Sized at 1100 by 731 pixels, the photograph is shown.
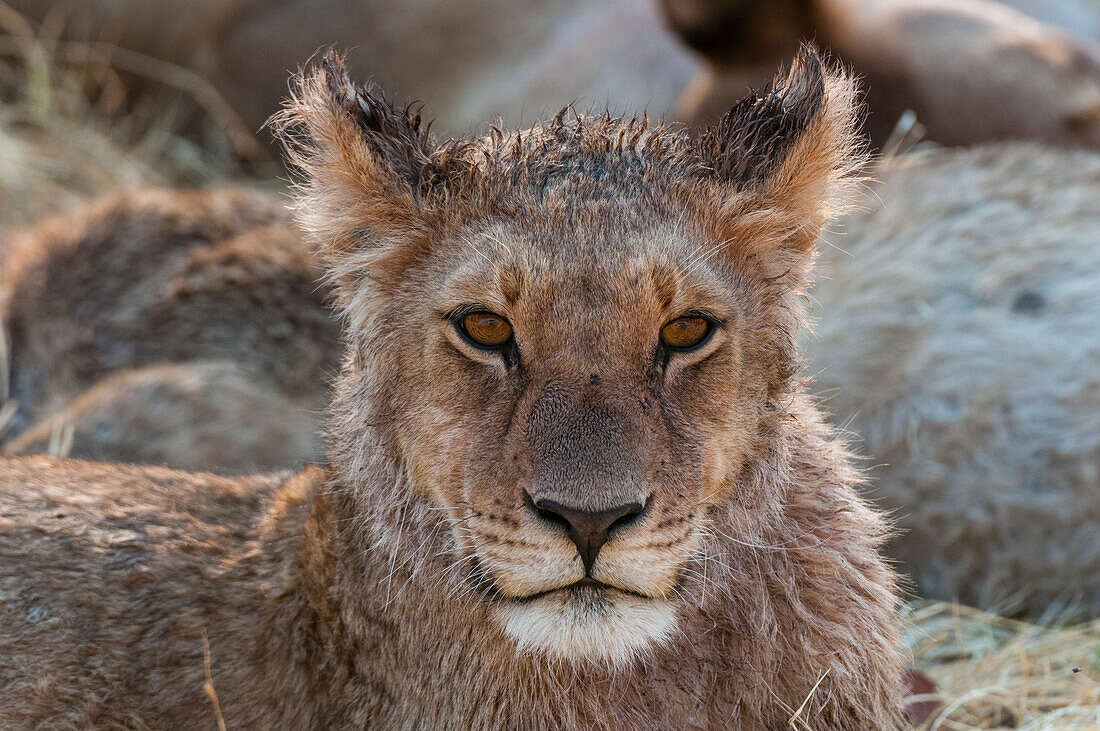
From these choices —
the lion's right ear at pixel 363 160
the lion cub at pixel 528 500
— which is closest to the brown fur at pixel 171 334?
the lion cub at pixel 528 500

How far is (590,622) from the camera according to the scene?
2426 millimetres

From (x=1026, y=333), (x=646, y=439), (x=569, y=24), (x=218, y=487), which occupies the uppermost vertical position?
(x=569, y=24)

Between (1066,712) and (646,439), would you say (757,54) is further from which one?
(646,439)

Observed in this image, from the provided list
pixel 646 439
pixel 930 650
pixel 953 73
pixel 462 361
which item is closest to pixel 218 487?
pixel 462 361

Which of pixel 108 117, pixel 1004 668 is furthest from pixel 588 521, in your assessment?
pixel 108 117

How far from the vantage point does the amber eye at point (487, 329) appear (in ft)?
8.55

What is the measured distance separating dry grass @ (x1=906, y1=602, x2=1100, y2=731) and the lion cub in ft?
3.39

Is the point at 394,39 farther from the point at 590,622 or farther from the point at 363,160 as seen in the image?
the point at 590,622

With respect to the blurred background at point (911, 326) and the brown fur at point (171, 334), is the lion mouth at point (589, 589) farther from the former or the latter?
the brown fur at point (171, 334)

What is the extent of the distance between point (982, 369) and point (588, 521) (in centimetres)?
293

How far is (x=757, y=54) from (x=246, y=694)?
429 cm

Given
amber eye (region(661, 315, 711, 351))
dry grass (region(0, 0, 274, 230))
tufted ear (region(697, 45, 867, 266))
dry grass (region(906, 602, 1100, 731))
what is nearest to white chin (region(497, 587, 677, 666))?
amber eye (region(661, 315, 711, 351))

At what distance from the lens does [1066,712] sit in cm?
382

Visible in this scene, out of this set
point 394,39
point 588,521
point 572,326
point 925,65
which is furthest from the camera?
point 394,39
